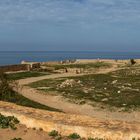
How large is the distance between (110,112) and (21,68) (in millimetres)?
30789

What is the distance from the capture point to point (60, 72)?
5803 cm

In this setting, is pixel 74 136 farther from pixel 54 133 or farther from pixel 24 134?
pixel 24 134

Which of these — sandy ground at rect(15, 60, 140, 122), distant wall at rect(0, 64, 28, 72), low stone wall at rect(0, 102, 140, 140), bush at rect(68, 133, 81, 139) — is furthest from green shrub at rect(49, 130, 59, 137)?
distant wall at rect(0, 64, 28, 72)

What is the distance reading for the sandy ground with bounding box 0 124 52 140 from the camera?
16297 mm

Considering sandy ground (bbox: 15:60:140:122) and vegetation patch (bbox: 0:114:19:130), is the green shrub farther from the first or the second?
sandy ground (bbox: 15:60:140:122)

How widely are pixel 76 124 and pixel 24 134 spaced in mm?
2089

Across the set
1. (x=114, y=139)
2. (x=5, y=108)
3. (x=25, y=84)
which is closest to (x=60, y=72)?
(x=25, y=84)

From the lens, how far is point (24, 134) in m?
16.7

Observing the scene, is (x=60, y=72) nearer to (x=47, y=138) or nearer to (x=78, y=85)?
(x=78, y=85)

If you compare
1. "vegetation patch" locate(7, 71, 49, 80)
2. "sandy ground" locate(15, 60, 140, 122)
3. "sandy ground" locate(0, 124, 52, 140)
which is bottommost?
"sandy ground" locate(15, 60, 140, 122)

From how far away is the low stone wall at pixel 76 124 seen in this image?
1495 cm

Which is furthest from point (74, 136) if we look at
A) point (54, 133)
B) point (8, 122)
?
point (8, 122)

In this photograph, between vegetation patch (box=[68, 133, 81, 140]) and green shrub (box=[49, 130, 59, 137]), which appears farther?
green shrub (box=[49, 130, 59, 137])

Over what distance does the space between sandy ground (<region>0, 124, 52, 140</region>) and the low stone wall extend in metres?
0.25
